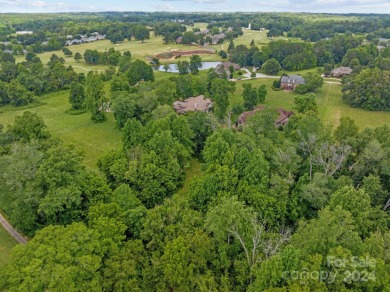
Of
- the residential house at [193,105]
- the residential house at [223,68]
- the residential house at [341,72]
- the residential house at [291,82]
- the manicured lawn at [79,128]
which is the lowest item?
the manicured lawn at [79,128]

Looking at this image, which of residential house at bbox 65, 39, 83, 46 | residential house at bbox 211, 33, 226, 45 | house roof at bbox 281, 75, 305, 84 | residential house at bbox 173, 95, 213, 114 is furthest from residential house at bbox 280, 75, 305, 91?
residential house at bbox 65, 39, 83, 46

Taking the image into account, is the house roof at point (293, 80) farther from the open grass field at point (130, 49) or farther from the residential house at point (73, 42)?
the residential house at point (73, 42)

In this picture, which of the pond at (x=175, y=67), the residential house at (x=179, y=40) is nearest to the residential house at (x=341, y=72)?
the pond at (x=175, y=67)

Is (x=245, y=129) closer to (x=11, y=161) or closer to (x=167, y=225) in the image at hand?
(x=167, y=225)

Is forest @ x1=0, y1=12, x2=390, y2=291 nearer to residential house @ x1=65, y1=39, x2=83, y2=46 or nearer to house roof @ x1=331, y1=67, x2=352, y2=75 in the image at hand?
house roof @ x1=331, y1=67, x2=352, y2=75

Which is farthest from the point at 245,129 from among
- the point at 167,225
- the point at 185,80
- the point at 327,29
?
the point at 327,29

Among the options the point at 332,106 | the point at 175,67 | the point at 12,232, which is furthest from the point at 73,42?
the point at 12,232
